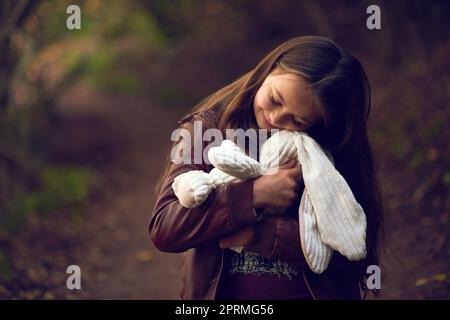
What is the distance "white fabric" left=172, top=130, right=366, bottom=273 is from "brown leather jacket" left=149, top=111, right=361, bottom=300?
5 cm

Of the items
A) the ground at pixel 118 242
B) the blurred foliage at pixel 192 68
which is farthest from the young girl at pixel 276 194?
the blurred foliage at pixel 192 68

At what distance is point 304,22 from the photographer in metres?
10.9

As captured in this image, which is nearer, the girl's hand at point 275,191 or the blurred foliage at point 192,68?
the girl's hand at point 275,191

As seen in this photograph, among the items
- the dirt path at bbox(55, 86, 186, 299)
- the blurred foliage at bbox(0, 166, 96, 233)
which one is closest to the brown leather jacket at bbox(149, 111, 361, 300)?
the dirt path at bbox(55, 86, 186, 299)

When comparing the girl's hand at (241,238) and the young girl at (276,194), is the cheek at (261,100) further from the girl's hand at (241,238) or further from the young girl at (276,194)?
the girl's hand at (241,238)

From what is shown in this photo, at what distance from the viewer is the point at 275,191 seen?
90.4 inches

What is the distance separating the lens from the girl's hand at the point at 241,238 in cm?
232

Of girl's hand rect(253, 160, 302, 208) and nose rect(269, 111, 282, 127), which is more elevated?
nose rect(269, 111, 282, 127)

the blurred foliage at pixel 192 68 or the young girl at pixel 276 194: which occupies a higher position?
the blurred foliage at pixel 192 68

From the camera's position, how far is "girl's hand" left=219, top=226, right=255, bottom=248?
91.5 inches

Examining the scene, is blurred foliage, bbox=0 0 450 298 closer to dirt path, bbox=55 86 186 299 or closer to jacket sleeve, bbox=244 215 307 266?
dirt path, bbox=55 86 186 299

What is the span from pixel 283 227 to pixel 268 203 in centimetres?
12

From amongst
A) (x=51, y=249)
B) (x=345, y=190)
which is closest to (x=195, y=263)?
(x=345, y=190)

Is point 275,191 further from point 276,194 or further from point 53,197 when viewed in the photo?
point 53,197
